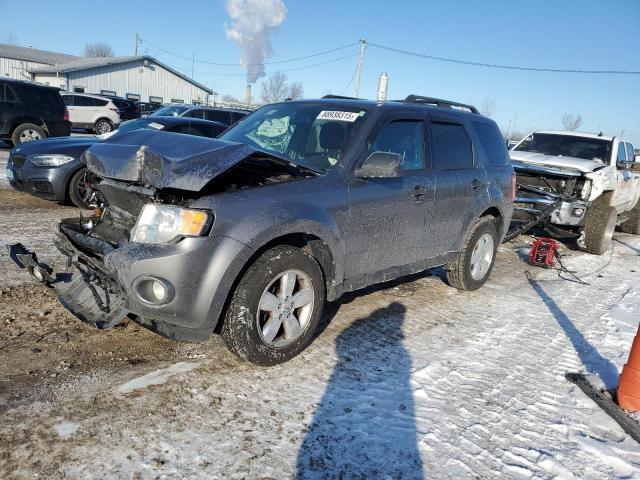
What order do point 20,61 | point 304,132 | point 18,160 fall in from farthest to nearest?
point 20,61
point 18,160
point 304,132

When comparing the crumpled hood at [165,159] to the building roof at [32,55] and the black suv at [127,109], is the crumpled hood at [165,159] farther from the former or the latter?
the building roof at [32,55]

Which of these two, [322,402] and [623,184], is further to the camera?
[623,184]

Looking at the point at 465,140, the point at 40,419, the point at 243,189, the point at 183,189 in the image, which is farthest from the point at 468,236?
the point at 40,419

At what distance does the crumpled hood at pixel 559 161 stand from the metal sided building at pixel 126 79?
37.6 meters

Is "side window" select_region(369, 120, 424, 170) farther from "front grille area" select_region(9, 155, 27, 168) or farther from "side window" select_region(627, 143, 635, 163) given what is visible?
"side window" select_region(627, 143, 635, 163)

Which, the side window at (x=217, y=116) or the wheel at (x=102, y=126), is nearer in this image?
the side window at (x=217, y=116)

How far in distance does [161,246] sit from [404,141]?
2.36 m

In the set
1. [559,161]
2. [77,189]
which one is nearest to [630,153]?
[559,161]

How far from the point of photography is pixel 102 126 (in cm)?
2228

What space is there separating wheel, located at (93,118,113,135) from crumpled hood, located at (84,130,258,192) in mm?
20988

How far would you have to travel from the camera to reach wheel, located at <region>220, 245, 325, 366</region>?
2992mm

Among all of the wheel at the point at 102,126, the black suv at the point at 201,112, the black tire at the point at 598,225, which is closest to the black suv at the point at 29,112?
the black suv at the point at 201,112

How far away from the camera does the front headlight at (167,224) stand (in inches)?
109

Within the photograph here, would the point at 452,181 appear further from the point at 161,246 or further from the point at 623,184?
the point at 623,184
